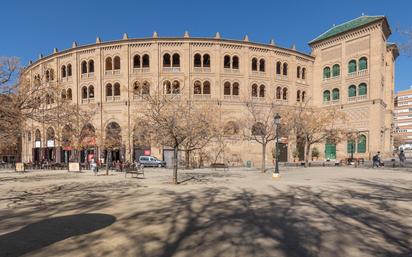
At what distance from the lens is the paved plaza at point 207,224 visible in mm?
5676

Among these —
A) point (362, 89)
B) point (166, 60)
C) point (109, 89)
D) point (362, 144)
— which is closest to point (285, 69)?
point (362, 89)

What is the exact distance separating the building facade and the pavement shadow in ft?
90.3

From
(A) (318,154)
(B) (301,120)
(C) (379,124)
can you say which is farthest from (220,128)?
(C) (379,124)

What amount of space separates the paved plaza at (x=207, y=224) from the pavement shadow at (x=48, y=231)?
0.02 meters

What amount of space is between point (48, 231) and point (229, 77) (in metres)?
33.3

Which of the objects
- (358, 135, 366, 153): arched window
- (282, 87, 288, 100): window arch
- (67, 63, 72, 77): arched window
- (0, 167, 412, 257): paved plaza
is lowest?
(0, 167, 412, 257): paved plaza

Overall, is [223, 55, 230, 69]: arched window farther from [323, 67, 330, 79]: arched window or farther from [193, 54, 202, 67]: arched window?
[323, 67, 330, 79]: arched window

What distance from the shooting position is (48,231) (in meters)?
6.81

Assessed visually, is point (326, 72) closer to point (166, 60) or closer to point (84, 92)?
point (166, 60)

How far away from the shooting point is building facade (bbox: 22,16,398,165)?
37344 millimetres

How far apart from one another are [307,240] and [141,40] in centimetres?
3596

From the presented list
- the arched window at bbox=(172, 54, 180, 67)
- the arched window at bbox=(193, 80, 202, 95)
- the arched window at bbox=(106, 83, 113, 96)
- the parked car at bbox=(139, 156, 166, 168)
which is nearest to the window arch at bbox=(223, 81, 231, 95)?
the arched window at bbox=(193, 80, 202, 95)

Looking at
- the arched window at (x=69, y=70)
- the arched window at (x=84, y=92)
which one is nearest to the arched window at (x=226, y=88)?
the arched window at (x=84, y=92)

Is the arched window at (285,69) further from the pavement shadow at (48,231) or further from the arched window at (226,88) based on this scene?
the pavement shadow at (48,231)
